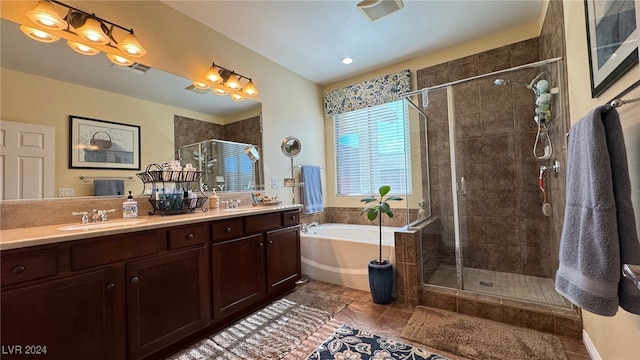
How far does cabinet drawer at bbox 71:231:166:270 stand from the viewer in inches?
48.4

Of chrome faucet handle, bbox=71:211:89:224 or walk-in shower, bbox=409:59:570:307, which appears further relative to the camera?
walk-in shower, bbox=409:59:570:307

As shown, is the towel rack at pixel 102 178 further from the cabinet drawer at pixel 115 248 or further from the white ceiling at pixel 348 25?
the white ceiling at pixel 348 25

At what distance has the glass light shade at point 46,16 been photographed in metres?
1.51

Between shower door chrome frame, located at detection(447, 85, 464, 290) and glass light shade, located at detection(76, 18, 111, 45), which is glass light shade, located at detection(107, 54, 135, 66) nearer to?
glass light shade, located at detection(76, 18, 111, 45)

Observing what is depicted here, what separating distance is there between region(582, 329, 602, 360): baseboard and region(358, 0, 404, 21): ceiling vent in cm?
279

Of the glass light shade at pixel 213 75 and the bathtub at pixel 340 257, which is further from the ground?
the glass light shade at pixel 213 75

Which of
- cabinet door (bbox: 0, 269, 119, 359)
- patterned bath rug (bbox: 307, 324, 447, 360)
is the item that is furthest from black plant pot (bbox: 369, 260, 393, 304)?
cabinet door (bbox: 0, 269, 119, 359)

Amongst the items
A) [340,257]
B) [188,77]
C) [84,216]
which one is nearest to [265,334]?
[340,257]

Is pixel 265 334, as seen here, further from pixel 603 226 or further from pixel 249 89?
pixel 249 89

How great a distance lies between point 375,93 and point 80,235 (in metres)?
3.33

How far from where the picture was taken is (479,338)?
168cm

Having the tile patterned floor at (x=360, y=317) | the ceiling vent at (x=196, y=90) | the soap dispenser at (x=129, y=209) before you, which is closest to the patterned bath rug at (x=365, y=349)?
the tile patterned floor at (x=360, y=317)

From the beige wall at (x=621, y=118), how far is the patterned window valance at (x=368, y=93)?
5.50ft

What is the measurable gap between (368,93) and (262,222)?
240cm
